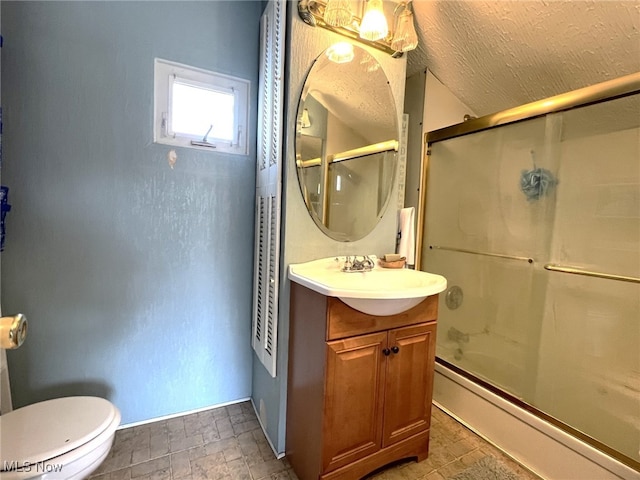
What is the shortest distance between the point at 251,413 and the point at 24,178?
1627 millimetres

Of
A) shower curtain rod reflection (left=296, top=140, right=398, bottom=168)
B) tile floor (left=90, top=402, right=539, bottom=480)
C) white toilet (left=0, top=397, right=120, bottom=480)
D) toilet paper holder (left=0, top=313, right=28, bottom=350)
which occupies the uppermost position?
shower curtain rod reflection (left=296, top=140, right=398, bottom=168)

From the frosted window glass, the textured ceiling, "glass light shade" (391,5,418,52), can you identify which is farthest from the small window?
the textured ceiling

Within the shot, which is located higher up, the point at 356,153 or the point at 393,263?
the point at 356,153

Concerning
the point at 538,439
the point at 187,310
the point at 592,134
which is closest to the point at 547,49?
the point at 592,134

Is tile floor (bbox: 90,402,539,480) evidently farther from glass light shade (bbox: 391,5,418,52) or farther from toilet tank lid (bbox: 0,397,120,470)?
glass light shade (bbox: 391,5,418,52)

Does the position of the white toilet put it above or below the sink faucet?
below

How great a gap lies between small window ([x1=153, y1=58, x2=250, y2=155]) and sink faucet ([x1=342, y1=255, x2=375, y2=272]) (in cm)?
89

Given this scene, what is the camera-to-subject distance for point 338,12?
51.6 inches

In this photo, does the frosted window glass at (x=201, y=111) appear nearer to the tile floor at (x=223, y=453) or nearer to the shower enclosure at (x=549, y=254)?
the shower enclosure at (x=549, y=254)

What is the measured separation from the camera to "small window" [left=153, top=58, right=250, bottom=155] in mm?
1536

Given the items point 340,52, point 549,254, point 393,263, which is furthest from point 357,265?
point 549,254

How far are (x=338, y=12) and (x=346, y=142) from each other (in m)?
0.55

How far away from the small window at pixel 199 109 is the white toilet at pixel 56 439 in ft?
4.02

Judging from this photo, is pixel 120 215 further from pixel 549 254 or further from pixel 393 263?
pixel 549 254
